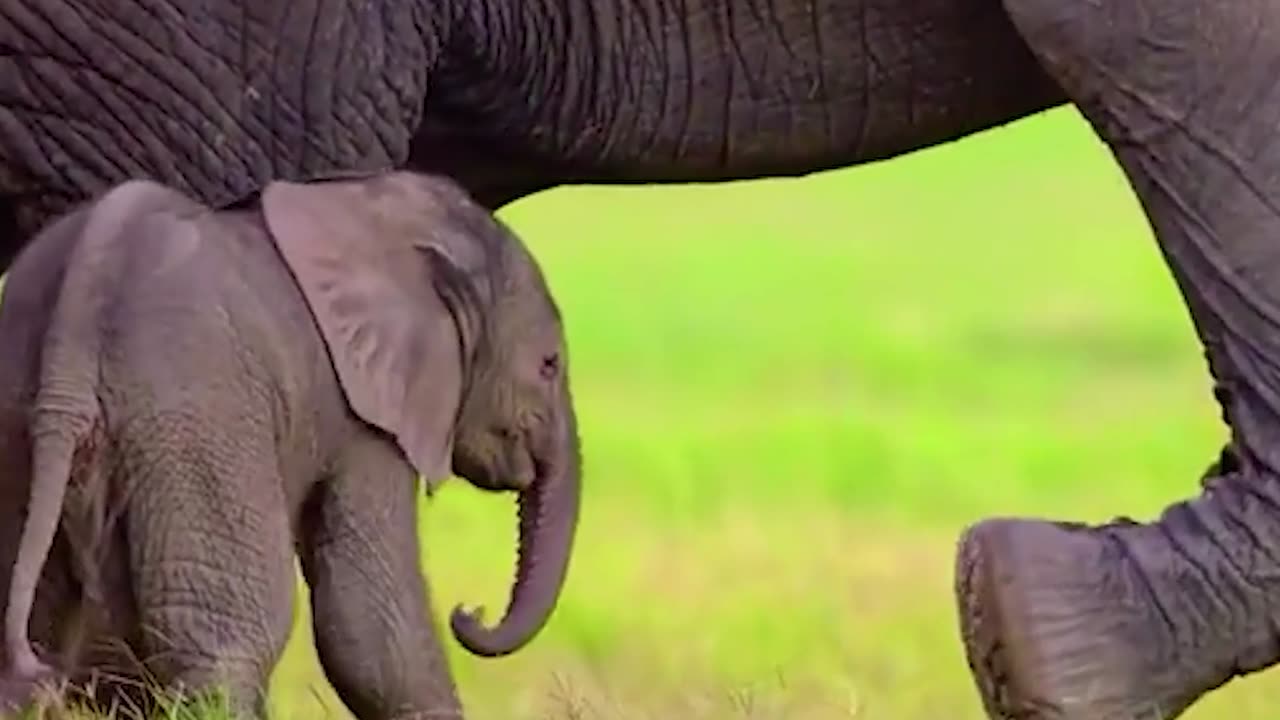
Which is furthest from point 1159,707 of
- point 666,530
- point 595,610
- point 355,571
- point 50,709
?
point 666,530

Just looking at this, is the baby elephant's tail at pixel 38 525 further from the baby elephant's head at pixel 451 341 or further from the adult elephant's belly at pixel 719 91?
the adult elephant's belly at pixel 719 91

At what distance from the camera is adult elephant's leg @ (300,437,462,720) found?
14.6ft

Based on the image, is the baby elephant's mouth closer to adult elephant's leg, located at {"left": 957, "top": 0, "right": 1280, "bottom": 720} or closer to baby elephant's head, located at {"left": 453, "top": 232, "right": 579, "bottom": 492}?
baby elephant's head, located at {"left": 453, "top": 232, "right": 579, "bottom": 492}

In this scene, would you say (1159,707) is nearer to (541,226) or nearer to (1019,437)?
(1019,437)

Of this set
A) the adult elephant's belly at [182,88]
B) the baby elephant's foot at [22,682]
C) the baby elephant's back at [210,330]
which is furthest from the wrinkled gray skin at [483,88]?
the baby elephant's foot at [22,682]

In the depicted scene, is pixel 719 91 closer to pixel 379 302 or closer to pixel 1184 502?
pixel 379 302

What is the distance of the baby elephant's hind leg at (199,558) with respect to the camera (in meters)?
4.26

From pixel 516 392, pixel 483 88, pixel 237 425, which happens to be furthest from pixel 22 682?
pixel 483 88

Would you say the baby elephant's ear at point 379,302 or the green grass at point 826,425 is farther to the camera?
the green grass at point 826,425

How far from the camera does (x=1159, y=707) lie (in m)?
4.46

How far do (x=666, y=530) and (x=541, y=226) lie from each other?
6.50 meters

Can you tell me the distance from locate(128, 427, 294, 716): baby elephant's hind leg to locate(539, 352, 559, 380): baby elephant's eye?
519mm

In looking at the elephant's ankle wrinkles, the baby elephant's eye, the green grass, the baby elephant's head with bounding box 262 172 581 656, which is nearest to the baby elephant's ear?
the baby elephant's head with bounding box 262 172 581 656

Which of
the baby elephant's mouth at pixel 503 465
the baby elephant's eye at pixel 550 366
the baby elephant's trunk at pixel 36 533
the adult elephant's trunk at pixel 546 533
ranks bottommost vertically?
the adult elephant's trunk at pixel 546 533
